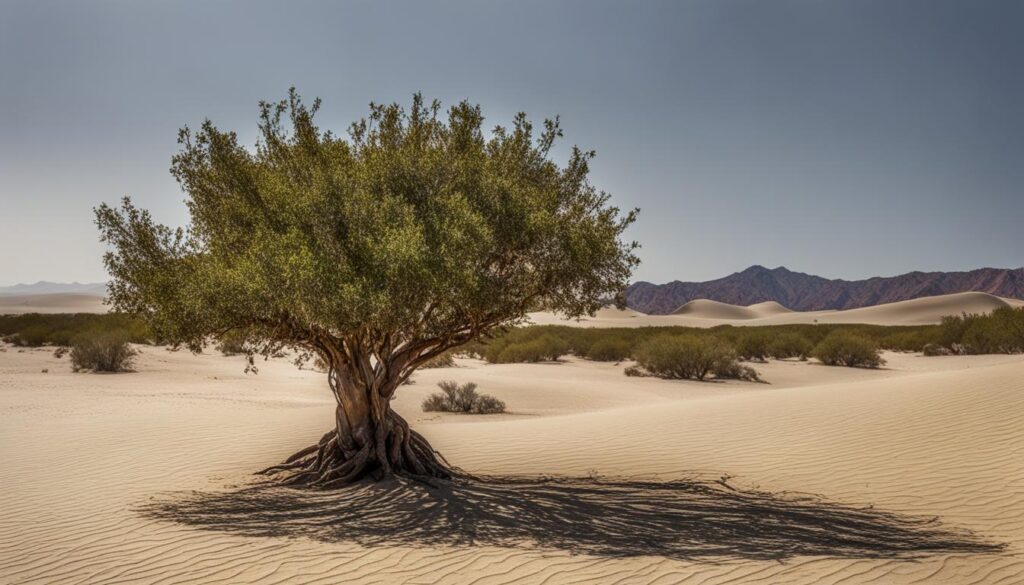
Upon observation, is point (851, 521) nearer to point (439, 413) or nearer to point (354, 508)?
point (354, 508)

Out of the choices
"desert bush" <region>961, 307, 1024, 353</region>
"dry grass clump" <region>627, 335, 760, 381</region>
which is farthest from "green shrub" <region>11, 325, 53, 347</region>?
"desert bush" <region>961, 307, 1024, 353</region>

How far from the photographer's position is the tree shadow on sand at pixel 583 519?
7.40 metres

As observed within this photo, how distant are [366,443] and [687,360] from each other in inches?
928

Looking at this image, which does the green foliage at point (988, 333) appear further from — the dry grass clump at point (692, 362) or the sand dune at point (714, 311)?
the sand dune at point (714, 311)

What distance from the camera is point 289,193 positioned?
880 cm

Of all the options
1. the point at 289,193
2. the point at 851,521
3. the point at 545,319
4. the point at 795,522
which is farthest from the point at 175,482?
the point at 545,319

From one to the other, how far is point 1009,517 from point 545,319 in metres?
101

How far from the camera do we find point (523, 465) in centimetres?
1239

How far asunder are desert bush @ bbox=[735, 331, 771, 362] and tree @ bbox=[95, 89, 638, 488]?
3351cm

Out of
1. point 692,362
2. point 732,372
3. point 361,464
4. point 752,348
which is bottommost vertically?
point 361,464

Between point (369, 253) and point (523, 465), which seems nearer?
point (369, 253)

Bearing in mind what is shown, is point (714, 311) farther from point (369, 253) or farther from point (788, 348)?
point (369, 253)

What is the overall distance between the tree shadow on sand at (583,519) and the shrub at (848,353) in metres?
29.7

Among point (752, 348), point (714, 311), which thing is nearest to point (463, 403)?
point (752, 348)
